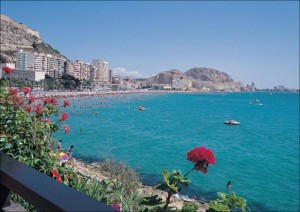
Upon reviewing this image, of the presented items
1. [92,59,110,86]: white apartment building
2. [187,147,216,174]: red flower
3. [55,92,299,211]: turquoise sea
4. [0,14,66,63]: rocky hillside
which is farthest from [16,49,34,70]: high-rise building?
[187,147,216,174]: red flower

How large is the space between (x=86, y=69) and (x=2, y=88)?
156m

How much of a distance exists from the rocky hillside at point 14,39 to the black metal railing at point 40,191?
115 m

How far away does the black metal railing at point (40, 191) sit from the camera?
0.96m

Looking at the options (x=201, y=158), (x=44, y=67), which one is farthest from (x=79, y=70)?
(x=201, y=158)

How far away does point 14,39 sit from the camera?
122m

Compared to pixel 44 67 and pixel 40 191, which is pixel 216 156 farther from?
pixel 44 67

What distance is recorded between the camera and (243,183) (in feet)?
59.2

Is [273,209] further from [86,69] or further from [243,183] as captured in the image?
[86,69]

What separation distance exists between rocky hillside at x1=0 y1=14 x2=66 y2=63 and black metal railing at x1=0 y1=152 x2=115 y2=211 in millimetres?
115325

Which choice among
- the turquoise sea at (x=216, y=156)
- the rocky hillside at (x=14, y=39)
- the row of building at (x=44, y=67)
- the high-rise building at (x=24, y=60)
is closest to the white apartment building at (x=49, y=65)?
the row of building at (x=44, y=67)

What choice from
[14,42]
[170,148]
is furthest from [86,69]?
[170,148]

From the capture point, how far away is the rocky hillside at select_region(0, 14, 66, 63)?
113750 millimetres

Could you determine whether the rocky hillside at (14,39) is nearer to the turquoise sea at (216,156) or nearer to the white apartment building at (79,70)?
the white apartment building at (79,70)

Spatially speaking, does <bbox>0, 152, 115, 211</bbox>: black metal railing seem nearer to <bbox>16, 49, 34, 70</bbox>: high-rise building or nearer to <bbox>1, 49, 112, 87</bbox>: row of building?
<bbox>1, 49, 112, 87</bbox>: row of building
